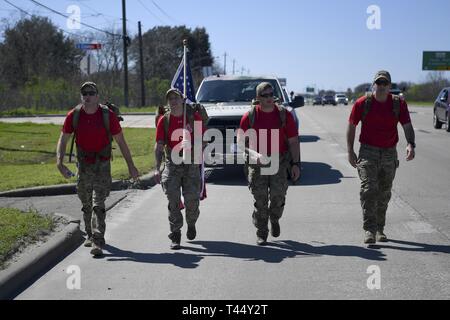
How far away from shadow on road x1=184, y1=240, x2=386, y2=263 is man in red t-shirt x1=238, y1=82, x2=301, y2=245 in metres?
0.24

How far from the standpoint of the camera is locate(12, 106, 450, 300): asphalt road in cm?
574

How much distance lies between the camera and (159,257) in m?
7.04

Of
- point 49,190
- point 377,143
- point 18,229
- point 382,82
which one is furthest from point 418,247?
point 49,190

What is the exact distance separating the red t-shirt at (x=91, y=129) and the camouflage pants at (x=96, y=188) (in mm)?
198

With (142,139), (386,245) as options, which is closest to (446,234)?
(386,245)

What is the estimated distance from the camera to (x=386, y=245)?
7.41 m

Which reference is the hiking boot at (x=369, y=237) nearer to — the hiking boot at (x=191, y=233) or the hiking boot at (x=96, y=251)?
the hiking boot at (x=191, y=233)

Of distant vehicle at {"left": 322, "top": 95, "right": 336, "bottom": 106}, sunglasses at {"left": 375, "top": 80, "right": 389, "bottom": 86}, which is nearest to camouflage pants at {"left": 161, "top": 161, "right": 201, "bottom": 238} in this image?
sunglasses at {"left": 375, "top": 80, "right": 389, "bottom": 86}

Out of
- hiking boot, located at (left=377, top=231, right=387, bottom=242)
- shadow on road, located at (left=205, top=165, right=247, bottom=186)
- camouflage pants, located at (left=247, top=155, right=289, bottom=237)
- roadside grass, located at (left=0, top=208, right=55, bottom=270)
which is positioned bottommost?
shadow on road, located at (left=205, top=165, right=247, bottom=186)

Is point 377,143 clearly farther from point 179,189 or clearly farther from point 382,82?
point 179,189

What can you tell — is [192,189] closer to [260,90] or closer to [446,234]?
[260,90]

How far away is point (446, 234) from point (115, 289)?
4.13 meters

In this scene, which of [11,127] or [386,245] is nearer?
[386,245]

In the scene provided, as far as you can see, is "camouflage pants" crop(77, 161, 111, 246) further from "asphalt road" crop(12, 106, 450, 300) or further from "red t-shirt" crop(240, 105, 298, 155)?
"red t-shirt" crop(240, 105, 298, 155)
